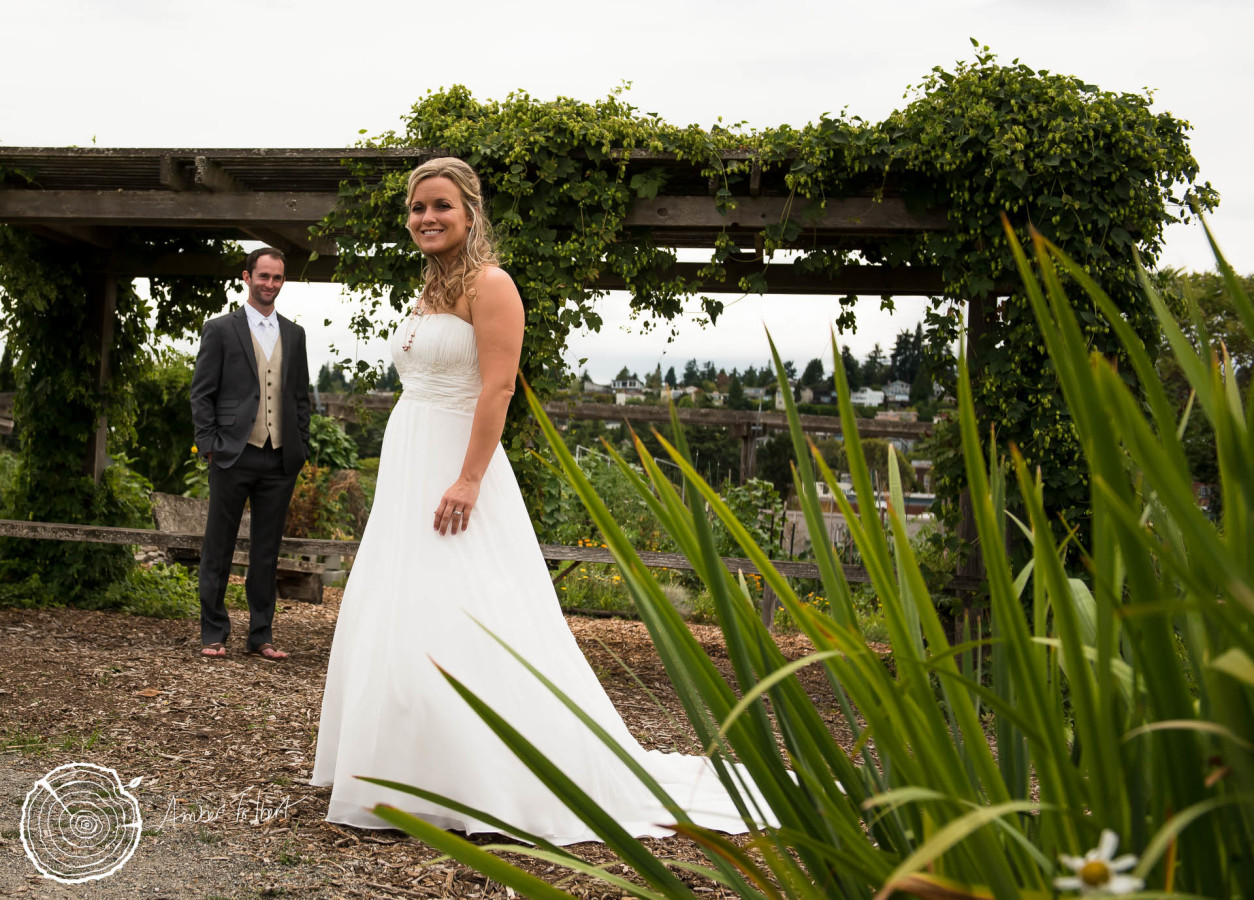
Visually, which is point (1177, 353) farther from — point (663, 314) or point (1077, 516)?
point (663, 314)

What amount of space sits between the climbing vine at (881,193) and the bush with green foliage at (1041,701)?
375 centimetres

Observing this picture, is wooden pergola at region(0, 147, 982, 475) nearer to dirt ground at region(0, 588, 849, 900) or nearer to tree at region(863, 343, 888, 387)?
dirt ground at region(0, 588, 849, 900)

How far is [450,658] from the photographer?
271 centimetres

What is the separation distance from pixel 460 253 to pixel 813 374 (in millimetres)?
11078

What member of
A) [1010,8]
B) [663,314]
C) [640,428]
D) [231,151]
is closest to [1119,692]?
[1010,8]

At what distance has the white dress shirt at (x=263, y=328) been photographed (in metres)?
5.00

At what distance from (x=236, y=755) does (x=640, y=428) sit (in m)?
8.92

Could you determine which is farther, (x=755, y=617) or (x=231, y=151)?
(x=231, y=151)

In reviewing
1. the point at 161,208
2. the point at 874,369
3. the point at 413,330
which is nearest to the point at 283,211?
the point at 161,208

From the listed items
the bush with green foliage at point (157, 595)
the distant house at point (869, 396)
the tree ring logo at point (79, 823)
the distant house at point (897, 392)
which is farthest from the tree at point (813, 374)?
the tree ring logo at point (79, 823)

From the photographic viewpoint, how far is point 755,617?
3.63ft

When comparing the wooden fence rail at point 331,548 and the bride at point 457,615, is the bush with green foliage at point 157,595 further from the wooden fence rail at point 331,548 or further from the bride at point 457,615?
the bride at point 457,615

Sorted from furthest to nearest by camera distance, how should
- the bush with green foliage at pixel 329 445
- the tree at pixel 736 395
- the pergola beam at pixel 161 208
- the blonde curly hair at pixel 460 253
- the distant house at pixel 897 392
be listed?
the distant house at pixel 897 392 < the tree at pixel 736 395 < the bush with green foliage at pixel 329 445 < the pergola beam at pixel 161 208 < the blonde curly hair at pixel 460 253

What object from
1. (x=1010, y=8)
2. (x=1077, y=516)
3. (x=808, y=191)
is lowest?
(x=1077, y=516)
